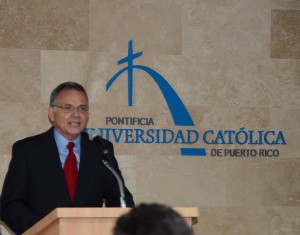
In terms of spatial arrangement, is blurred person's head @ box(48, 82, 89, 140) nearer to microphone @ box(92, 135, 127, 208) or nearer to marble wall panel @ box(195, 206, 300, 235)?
microphone @ box(92, 135, 127, 208)

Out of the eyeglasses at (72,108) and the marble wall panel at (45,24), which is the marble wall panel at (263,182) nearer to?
the marble wall panel at (45,24)

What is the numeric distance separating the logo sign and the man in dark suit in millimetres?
1638

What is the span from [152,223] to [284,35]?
5416 millimetres

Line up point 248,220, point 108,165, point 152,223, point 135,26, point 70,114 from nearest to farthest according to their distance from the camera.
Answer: point 152,223 → point 108,165 → point 70,114 → point 135,26 → point 248,220

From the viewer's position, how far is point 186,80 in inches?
259

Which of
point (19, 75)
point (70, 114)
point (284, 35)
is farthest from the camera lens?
point (284, 35)

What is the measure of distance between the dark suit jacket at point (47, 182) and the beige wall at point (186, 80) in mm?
1698

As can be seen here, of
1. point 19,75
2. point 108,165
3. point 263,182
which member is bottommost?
point 108,165

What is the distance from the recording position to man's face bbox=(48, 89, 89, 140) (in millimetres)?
4621

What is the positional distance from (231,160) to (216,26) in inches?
46.9

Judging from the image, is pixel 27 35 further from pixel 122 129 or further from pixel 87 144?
pixel 87 144

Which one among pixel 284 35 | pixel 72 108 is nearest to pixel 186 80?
pixel 284 35

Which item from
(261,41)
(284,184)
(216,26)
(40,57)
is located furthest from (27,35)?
(284,184)

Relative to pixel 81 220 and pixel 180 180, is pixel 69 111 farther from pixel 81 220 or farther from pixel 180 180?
pixel 180 180
